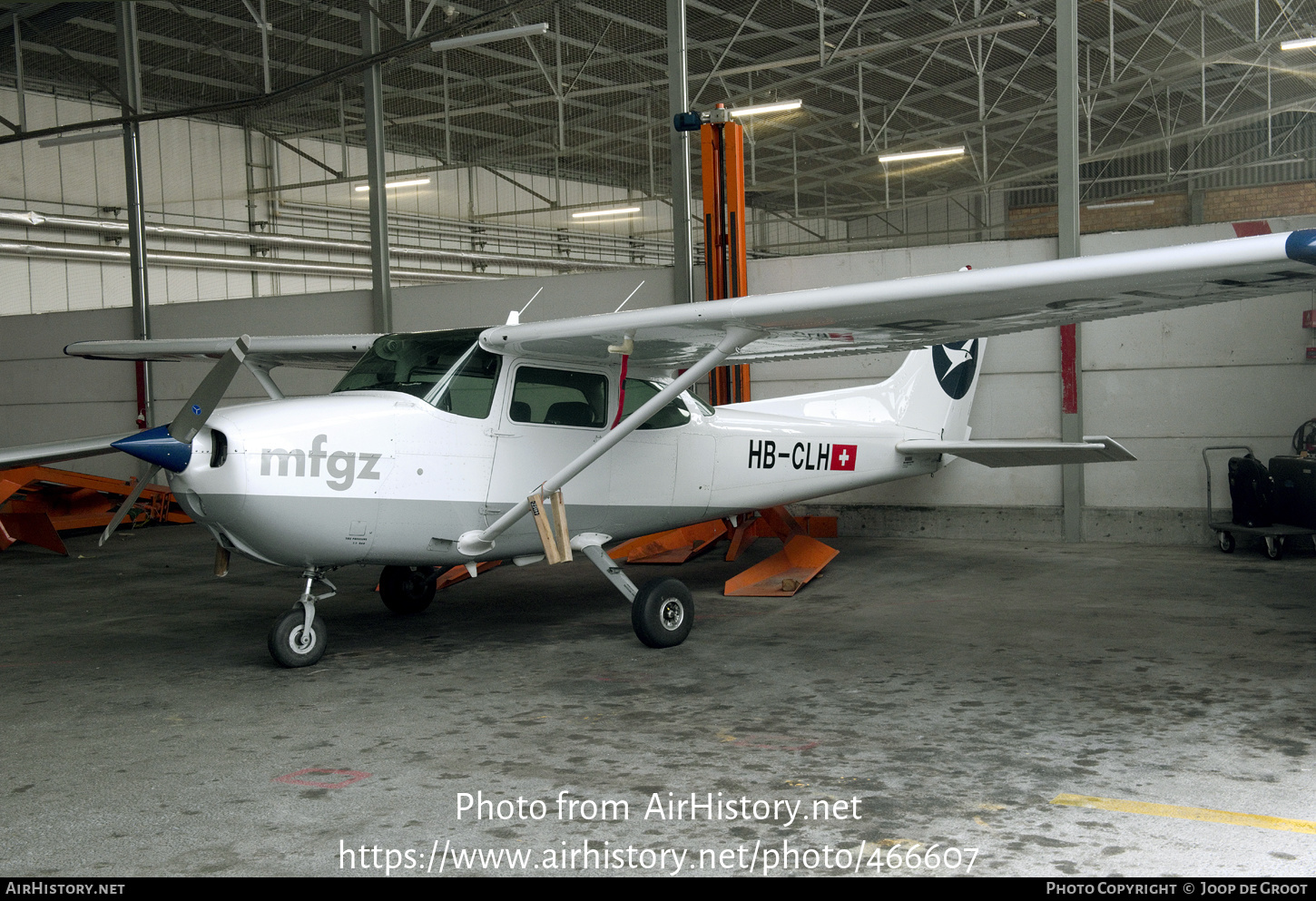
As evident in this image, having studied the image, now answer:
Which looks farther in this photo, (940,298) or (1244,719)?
(940,298)

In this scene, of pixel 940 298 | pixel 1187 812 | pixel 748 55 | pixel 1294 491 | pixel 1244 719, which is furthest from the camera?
pixel 748 55

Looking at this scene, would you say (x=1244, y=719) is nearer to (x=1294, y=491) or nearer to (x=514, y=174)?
(x=1294, y=491)

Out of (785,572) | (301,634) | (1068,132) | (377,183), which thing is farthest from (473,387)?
(377,183)

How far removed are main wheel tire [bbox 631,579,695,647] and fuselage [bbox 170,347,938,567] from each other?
740 mm

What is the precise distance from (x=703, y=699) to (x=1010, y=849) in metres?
2.16

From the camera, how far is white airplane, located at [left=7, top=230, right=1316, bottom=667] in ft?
17.3

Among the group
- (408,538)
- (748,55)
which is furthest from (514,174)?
(408,538)

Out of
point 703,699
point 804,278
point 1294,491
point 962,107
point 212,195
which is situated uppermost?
point 962,107

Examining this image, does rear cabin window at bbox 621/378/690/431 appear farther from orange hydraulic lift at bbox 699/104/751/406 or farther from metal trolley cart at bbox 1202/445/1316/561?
metal trolley cart at bbox 1202/445/1316/561

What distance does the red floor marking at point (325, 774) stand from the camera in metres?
4.05

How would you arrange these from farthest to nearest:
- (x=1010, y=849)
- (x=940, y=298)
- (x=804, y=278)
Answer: (x=804, y=278)
(x=940, y=298)
(x=1010, y=849)

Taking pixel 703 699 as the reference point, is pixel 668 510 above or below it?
above

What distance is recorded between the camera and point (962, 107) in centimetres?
2402

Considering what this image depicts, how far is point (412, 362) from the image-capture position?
6.48 metres
